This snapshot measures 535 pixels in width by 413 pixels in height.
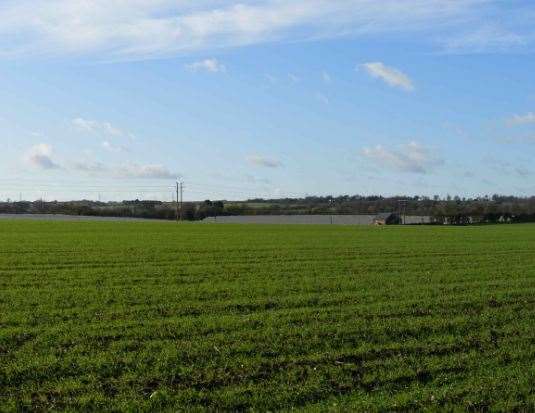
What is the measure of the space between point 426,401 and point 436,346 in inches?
131

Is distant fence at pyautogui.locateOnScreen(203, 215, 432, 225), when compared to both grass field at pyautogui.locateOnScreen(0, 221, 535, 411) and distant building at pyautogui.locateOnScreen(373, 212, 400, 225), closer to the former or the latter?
distant building at pyautogui.locateOnScreen(373, 212, 400, 225)

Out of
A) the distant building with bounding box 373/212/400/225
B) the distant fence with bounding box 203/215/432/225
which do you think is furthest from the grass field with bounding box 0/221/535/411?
the distant fence with bounding box 203/215/432/225

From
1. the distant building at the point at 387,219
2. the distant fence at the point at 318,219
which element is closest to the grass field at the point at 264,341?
the distant building at the point at 387,219

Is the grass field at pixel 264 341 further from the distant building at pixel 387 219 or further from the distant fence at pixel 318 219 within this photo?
the distant fence at pixel 318 219

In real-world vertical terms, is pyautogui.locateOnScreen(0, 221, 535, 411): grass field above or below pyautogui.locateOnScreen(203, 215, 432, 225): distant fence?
below

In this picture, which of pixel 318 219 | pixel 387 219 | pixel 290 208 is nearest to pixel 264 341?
pixel 387 219

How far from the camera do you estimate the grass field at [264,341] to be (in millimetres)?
9328

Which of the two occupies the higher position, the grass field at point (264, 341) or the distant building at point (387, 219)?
the distant building at point (387, 219)

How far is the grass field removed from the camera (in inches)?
367

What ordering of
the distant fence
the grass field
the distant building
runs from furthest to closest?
1. the distant fence
2. the distant building
3. the grass field

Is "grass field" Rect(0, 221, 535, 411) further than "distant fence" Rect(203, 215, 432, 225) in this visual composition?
No

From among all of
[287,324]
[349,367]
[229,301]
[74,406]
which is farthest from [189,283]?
[74,406]

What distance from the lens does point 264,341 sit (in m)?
12.6

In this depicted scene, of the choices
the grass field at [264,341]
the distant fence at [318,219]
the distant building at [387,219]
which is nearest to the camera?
the grass field at [264,341]
